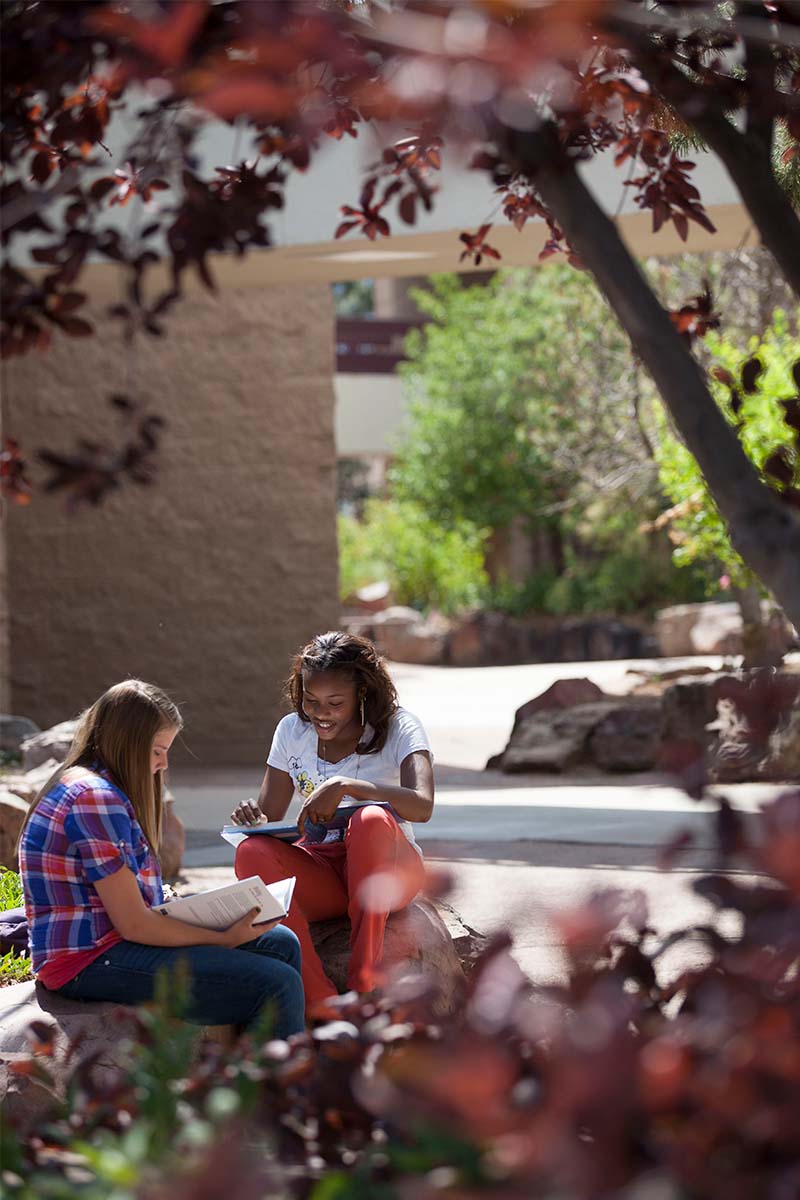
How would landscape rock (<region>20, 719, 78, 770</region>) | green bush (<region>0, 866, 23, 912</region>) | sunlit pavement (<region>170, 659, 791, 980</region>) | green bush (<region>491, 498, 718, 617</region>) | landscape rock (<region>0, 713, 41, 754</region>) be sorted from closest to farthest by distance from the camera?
green bush (<region>0, 866, 23, 912</region>) → sunlit pavement (<region>170, 659, 791, 980</region>) → landscape rock (<region>20, 719, 78, 770</region>) → landscape rock (<region>0, 713, 41, 754</region>) → green bush (<region>491, 498, 718, 617</region>)

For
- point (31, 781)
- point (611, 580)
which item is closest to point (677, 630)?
point (611, 580)

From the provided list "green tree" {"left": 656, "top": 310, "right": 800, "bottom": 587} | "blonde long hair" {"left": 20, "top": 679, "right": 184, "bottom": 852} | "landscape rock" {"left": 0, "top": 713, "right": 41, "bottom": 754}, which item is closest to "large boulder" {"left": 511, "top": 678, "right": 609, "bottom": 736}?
"green tree" {"left": 656, "top": 310, "right": 800, "bottom": 587}

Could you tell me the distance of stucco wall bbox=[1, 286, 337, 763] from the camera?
10711 mm

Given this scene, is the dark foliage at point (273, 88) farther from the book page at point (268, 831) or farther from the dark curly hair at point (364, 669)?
the book page at point (268, 831)

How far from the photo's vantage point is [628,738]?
9875 mm

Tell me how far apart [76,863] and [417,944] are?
99 centimetres

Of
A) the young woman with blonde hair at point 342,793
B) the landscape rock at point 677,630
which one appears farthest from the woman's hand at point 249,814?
the landscape rock at point 677,630

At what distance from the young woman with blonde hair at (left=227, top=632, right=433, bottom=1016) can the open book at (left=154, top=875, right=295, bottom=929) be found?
34 cm

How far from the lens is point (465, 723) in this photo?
43.0 ft

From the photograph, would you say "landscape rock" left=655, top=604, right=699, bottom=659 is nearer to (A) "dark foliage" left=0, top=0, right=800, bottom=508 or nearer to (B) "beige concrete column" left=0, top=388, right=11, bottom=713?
(B) "beige concrete column" left=0, top=388, right=11, bottom=713

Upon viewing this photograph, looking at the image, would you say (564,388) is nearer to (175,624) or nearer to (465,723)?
→ (465,723)

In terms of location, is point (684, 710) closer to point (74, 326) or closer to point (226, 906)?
point (226, 906)

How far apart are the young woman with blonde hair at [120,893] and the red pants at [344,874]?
318 mm

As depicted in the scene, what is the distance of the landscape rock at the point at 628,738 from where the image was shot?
9.78 meters
